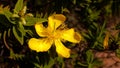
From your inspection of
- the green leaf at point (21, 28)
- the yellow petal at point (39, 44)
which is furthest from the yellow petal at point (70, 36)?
the green leaf at point (21, 28)

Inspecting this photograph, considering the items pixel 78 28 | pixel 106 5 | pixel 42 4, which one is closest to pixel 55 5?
pixel 42 4

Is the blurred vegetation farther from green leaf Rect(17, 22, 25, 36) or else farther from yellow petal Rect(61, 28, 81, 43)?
yellow petal Rect(61, 28, 81, 43)

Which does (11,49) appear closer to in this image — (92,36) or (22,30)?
(22,30)

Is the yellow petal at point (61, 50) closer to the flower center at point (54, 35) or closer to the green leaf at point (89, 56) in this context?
the flower center at point (54, 35)

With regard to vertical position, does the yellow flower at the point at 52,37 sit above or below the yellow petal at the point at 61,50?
above

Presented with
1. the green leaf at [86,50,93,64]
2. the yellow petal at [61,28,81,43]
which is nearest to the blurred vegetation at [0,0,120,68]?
the green leaf at [86,50,93,64]

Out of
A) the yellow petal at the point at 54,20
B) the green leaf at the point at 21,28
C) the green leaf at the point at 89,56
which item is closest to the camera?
the green leaf at the point at 21,28

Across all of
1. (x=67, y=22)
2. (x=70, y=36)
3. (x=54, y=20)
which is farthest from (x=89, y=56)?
(x=67, y=22)
